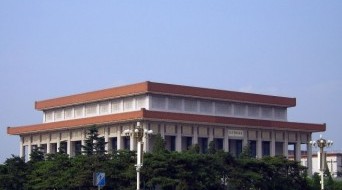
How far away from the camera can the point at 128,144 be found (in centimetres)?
6009

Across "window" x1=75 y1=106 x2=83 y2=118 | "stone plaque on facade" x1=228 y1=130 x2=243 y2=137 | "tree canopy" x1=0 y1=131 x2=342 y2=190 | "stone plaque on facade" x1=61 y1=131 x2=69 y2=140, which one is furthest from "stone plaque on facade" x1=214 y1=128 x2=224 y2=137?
"stone plaque on facade" x1=61 y1=131 x2=69 y2=140

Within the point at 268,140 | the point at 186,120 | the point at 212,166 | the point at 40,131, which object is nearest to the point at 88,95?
the point at 40,131

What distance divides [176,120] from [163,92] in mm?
3159

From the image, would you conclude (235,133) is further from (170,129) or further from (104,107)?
(104,107)

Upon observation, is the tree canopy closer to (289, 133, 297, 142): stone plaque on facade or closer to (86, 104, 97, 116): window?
(86, 104, 97, 116): window

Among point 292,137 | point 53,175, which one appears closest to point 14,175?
point 53,175

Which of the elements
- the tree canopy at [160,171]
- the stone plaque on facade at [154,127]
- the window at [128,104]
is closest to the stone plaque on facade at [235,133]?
the stone plaque on facade at [154,127]

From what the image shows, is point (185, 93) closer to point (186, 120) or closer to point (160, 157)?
point (186, 120)

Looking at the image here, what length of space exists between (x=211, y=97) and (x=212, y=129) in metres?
2.99

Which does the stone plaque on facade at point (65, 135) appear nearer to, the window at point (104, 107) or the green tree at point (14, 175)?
the window at point (104, 107)

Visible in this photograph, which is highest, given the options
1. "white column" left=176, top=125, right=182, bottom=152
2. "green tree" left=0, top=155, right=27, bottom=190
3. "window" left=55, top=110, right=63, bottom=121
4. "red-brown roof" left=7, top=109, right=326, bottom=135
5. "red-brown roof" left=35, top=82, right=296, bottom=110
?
"red-brown roof" left=35, top=82, right=296, bottom=110

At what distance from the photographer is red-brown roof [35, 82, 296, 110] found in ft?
193

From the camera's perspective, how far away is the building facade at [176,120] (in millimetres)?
58156

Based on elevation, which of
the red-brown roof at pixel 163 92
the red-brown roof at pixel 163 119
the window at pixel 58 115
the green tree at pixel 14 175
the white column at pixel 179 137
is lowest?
the green tree at pixel 14 175
